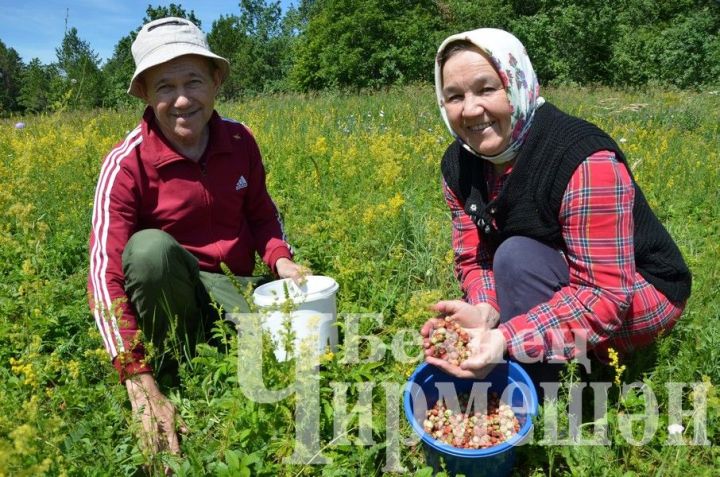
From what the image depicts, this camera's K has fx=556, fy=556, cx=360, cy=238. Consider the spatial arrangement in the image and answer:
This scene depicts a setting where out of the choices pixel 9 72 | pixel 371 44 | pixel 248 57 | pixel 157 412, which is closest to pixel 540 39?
pixel 371 44

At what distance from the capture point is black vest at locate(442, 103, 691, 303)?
1707 mm

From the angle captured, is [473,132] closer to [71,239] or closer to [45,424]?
[45,424]

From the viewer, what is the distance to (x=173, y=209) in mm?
2225

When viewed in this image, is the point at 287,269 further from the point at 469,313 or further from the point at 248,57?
the point at 248,57

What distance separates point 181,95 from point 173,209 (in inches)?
17.6

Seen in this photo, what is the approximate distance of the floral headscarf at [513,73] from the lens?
1.65 metres

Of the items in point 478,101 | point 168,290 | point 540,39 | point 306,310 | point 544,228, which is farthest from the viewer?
point 540,39

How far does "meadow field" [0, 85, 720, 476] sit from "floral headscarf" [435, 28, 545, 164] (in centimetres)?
57

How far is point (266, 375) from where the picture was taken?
64.0 inches

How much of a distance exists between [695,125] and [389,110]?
374 centimetres

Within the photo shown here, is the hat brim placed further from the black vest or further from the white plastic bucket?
the black vest

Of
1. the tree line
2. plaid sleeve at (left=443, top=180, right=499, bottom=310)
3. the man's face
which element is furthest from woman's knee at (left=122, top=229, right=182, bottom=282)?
the tree line

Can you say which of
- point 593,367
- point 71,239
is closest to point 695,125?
point 593,367

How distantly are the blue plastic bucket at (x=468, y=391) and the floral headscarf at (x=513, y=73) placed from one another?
73 centimetres
